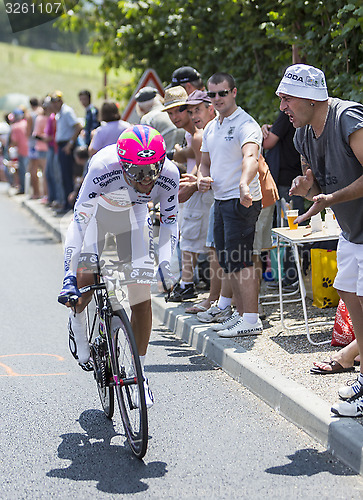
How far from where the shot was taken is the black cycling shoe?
8531 mm

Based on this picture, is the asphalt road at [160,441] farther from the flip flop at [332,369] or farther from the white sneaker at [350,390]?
the flip flop at [332,369]

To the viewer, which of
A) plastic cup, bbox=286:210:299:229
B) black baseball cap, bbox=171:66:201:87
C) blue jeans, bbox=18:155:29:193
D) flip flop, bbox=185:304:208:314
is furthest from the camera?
blue jeans, bbox=18:155:29:193

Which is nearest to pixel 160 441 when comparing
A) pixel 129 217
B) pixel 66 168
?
pixel 129 217

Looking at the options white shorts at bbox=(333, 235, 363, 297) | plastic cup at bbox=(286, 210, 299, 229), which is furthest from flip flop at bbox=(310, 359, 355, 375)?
plastic cup at bbox=(286, 210, 299, 229)

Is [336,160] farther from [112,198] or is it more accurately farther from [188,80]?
[188,80]

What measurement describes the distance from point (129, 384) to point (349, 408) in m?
1.31

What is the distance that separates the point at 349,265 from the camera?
506cm

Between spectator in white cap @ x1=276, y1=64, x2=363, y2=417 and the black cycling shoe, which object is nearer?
spectator in white cap @ x1=276, y1=64, x2=363, y2=417

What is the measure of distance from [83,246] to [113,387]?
2.95 ft

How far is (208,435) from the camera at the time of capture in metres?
5.00

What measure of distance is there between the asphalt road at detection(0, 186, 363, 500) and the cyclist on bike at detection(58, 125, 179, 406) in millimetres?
434

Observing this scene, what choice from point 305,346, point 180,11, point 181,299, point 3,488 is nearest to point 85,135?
point 180,11

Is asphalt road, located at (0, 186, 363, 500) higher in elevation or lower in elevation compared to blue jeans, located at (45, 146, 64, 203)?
lower

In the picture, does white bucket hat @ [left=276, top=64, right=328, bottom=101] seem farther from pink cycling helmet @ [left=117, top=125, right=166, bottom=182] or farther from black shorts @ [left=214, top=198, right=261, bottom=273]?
black shorts @ [left=214, top=198, right=261, bottom=273]
